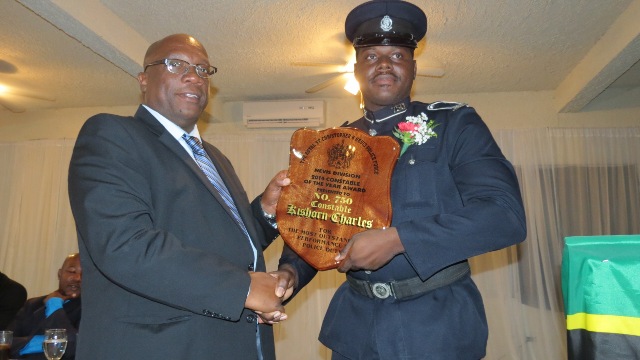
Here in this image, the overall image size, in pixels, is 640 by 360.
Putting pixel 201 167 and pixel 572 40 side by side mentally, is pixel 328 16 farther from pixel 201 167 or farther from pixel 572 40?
pixel 201 167

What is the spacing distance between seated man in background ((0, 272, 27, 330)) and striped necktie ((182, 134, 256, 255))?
2.65m

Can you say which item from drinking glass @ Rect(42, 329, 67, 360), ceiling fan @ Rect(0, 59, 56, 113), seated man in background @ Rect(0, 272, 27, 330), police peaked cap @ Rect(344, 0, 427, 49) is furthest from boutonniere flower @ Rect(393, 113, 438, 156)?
→ ceiling fan @ Rect(0, 59, 56, 113)

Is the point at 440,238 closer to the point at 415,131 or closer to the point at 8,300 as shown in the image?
the point at 415,131

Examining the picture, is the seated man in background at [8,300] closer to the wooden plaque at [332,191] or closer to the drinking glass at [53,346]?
the drinking glass at [53,346]

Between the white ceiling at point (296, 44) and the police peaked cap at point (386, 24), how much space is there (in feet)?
7.25

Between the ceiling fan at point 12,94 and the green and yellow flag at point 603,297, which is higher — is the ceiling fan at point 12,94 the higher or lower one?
the higher one

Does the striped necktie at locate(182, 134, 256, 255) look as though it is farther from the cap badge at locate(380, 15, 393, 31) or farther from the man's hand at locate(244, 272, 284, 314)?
the cap badge at locate(380, 15, 393, 31)

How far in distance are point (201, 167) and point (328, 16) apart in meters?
2.82

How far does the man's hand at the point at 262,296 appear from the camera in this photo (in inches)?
53.4

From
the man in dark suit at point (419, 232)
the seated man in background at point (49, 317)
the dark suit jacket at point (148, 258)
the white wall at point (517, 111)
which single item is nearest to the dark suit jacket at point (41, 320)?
the seated man in background at point (49, 317)

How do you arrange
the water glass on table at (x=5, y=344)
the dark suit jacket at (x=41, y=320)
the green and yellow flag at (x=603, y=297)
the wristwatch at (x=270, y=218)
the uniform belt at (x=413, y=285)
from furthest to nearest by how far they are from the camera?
the dark suit jacket at (x=41, y=320), the water glass on table at (x=5, y=344), the wristwatch at (x=270, y=218), the uniform belt at (x=413, y=285), the green and yellow flag at (x=603, y=297)

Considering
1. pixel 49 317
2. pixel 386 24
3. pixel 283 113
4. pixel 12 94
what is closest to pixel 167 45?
pixel 386 24

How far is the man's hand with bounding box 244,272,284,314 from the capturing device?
4.45 ft

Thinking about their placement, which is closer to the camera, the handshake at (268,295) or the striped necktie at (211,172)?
the handshake at (268,295)
